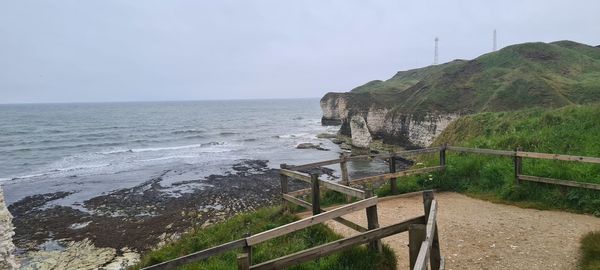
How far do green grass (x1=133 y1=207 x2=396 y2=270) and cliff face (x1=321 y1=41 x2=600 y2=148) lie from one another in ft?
97.1

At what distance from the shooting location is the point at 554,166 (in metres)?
11.1

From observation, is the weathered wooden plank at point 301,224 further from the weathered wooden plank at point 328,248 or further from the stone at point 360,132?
the stone at point 360,132

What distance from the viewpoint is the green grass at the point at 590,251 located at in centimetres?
619

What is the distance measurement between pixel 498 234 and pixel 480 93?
38436 millimetres

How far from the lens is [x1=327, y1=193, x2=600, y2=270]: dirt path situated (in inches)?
270

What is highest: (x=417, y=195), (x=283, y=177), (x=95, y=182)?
(x=283, y=177)

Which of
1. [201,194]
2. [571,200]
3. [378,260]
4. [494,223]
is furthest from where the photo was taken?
[201,194]

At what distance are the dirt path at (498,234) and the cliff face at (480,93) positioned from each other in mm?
26120

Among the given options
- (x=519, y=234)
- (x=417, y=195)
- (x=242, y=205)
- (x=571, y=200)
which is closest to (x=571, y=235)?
(x=519, y=234)

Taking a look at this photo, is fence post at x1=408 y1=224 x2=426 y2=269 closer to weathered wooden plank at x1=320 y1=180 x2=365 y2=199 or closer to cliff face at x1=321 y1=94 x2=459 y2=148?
weathered wooden plank at x1=320 y1=180 x2=365 y2=199

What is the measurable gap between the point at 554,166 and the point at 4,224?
25603mm

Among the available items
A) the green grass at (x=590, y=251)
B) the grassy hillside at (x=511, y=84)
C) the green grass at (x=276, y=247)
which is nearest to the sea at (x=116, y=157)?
the grassy hillside at (x=511, y=84)

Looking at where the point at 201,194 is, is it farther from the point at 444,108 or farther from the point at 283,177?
the point at 444,108

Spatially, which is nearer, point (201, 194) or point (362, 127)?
point (201, 194)
